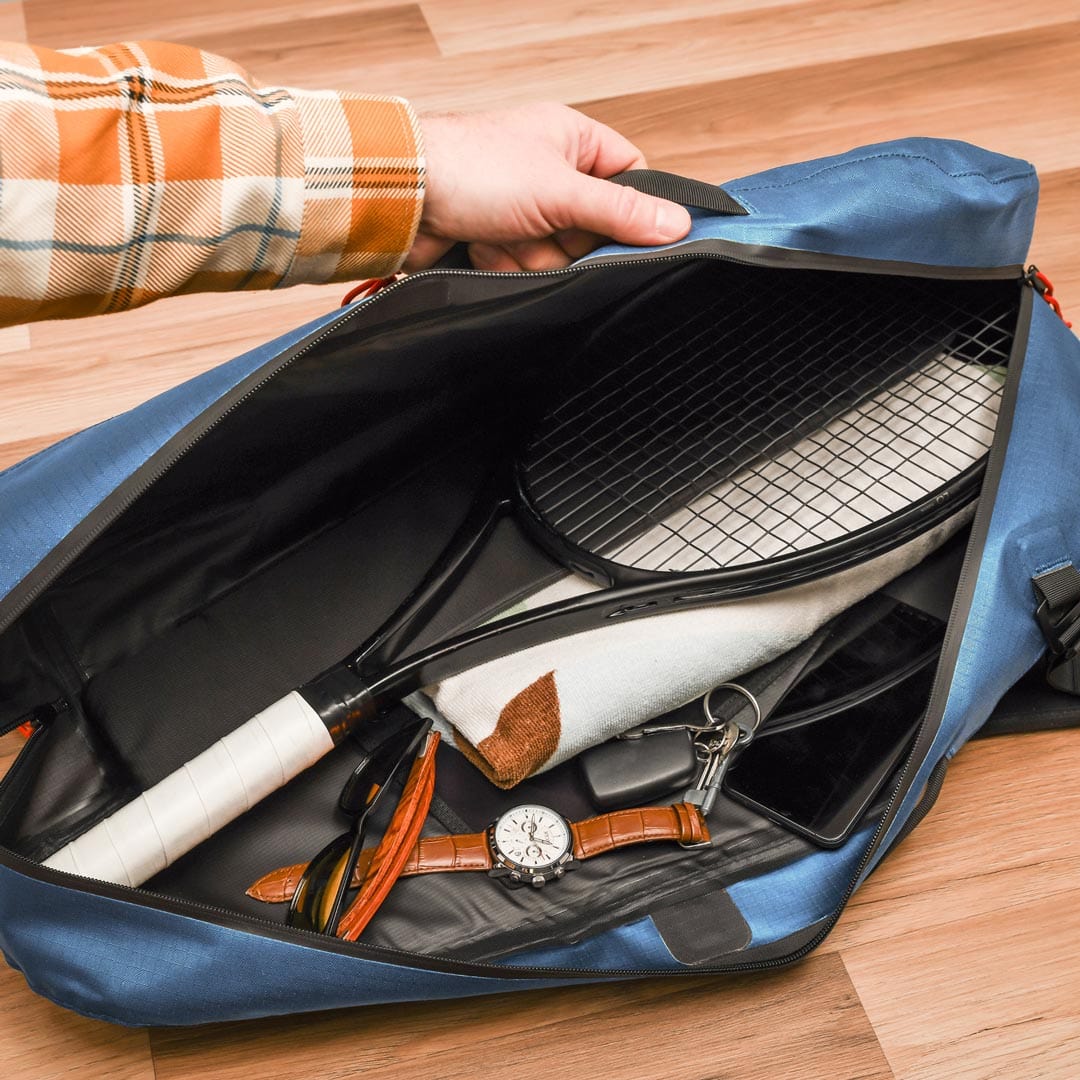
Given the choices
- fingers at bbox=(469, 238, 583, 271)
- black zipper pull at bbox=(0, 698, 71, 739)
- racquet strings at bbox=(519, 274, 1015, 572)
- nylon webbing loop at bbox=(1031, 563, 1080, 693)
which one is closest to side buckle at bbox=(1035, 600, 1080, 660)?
nylon webbing loop at bbox=(1031, 563, 1080, 693)

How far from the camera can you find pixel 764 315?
92 cm

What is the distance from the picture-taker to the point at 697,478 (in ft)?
2.76

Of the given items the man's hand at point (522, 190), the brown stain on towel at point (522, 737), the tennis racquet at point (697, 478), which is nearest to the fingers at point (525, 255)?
the man's hand at point (522, 190)

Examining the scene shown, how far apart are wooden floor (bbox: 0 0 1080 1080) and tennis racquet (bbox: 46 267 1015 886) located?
17 cm

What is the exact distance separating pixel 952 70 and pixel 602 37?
420mm

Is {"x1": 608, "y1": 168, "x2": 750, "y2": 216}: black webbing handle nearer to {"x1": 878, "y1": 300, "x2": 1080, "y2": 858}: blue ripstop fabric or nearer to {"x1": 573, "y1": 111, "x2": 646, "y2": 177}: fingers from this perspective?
{"x1": 573, "y1": 111, "x2": 646, "y2": 177}: fingers

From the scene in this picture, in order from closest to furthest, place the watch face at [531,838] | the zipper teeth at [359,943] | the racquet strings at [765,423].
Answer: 1. the zipper teeth at [359,943]
2. the watch face at [531,838]
3. the racquet strings at [765,423]

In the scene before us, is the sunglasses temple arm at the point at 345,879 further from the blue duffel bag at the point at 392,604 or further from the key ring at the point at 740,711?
the key ring at the point at 740,711

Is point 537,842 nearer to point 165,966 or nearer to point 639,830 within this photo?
point 639,830

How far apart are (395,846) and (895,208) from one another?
51 centimetres

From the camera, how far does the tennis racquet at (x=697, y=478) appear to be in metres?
0.71

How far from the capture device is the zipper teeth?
61 centimetres

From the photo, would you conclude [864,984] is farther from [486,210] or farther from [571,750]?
[486,210]

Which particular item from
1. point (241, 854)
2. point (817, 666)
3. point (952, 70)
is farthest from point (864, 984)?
point (952, 70)
